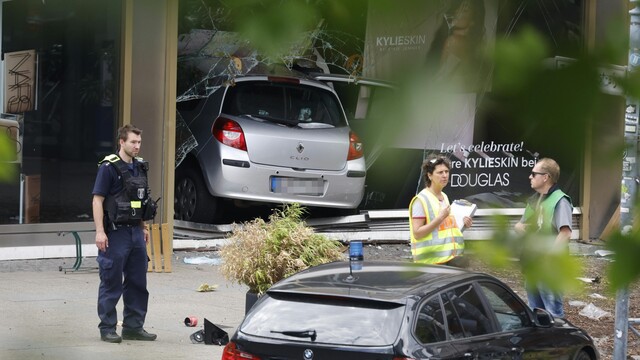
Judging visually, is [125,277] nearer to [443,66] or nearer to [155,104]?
[155,104]

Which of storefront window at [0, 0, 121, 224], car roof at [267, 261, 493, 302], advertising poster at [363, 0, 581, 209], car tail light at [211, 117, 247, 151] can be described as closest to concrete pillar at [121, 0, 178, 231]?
storefront window at [0, 0, 121, 224]

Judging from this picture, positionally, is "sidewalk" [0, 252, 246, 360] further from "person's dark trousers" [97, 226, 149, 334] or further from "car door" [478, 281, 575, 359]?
"car door" [478, 281, 575, 359]

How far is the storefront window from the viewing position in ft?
39.0

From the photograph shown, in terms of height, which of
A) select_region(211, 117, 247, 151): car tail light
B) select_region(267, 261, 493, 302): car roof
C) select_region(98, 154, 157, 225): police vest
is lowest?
select_region(267, 261, 493, 302): car roof

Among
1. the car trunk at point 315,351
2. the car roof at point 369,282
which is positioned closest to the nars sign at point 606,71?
the car roof at point 369,282

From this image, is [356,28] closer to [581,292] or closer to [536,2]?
[536,2]

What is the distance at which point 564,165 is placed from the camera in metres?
1.36

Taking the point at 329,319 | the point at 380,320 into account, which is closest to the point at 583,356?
the point at 380,320

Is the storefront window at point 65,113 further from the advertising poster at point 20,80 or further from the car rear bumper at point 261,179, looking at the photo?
the car rear bumper at point 261,179

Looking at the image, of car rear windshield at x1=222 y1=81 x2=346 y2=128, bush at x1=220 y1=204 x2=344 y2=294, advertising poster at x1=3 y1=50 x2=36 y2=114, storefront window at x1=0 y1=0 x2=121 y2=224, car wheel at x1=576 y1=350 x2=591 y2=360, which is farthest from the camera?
car rear windshield at x1=222 y1=81 x2=346 y2=128

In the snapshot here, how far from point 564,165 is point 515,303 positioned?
5696mm

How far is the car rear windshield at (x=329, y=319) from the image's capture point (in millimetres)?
5918

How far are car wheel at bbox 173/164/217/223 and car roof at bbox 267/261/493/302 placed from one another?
7045mm

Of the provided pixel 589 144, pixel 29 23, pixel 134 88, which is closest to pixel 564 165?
pixel 589 144
